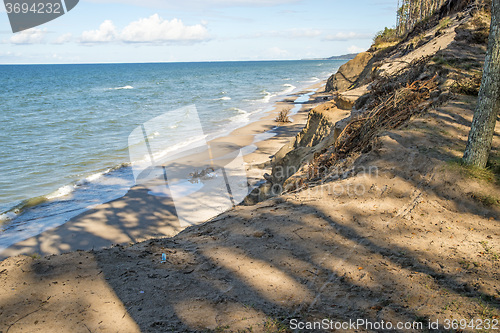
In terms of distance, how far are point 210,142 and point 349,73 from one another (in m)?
21.6

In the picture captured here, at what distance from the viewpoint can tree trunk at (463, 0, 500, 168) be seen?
4.58 m

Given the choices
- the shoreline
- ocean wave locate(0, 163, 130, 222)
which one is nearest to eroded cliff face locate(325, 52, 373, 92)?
the shoreline

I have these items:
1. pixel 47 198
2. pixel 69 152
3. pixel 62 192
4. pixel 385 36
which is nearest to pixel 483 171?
pixel 47 198

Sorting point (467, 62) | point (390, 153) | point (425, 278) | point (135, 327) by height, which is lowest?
point (425, 278)

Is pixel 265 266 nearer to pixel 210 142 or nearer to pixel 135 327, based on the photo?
pixel 135 327

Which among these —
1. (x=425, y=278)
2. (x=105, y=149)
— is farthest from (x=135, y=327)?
(x=105, y=149)

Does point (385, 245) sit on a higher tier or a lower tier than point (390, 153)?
lower

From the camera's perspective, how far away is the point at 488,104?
4.80m

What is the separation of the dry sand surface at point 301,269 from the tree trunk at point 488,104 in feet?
1.22

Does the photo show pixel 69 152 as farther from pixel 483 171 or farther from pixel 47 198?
pixel 483 171

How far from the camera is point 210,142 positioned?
61.5ft

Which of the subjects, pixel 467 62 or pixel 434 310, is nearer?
pixel 434 310

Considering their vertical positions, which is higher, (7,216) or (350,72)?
(350,72)

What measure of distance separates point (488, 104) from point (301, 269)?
364cm
